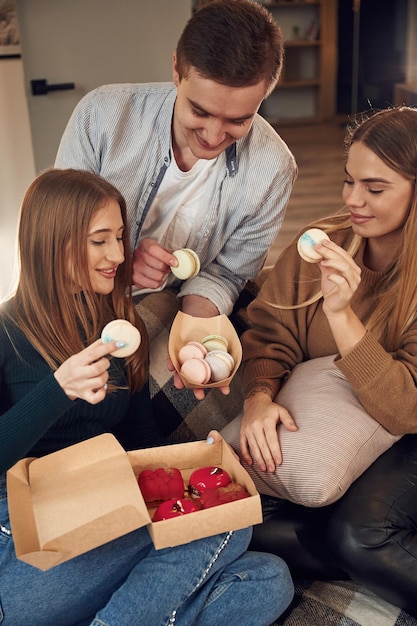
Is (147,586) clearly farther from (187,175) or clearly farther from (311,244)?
(187,175)

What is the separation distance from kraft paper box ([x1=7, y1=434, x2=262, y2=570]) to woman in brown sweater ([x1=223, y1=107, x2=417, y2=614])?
0.76 ft

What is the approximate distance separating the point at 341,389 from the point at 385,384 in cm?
11

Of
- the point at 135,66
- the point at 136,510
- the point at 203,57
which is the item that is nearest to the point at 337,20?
the point at 135,66

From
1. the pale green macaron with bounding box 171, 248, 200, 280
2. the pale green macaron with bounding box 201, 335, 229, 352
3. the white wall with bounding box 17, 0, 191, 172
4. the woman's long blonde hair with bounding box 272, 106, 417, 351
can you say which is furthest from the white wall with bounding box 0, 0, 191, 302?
the woman's long blonde hair with bounding box 272, 106, 417, 351

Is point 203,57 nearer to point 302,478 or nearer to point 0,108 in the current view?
point 302,478

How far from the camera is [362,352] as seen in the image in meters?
1.68

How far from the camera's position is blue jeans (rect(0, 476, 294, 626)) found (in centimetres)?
143

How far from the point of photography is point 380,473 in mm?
1689

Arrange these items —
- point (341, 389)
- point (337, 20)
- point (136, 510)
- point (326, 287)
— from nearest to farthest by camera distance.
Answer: point (136, 510), point (326, 287), point (341, 389), point (337, 20)

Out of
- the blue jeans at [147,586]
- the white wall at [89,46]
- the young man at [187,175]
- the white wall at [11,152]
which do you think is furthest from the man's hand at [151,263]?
the white wall at [89,46]

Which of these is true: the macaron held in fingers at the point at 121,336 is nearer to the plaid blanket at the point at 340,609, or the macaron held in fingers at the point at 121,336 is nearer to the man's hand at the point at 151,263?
the man's hand at the point at 151,263

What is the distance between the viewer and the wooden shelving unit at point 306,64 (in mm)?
8688

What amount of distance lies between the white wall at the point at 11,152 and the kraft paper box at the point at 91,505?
263 cm

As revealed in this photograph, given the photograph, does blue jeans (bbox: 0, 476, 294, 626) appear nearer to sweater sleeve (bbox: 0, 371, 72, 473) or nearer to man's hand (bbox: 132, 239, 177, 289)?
sweater sleeve (bbox: 0, 371, 72, 473)
